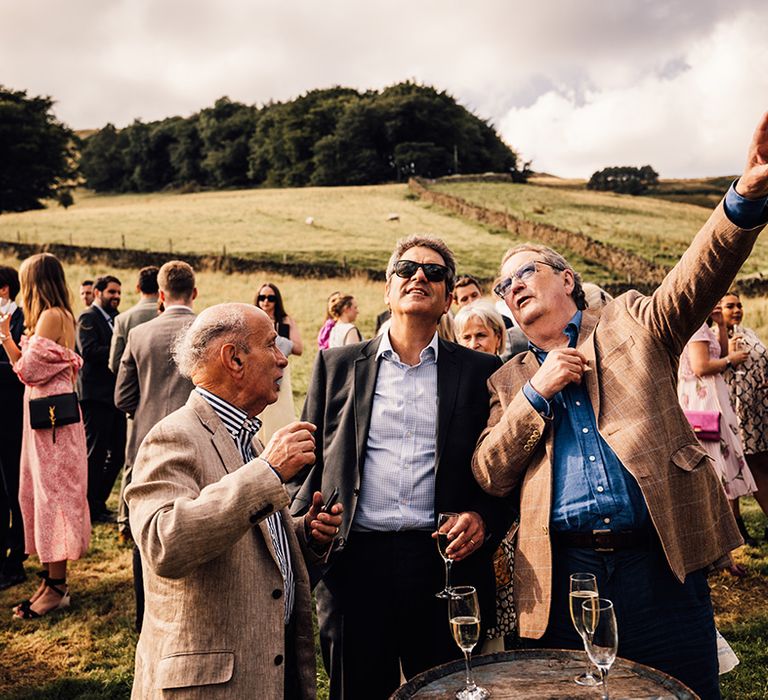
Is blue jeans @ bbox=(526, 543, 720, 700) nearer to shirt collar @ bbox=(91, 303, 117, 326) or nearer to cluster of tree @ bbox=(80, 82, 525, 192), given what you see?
shirt collar @ bbox=(91, 303, 117, 326)

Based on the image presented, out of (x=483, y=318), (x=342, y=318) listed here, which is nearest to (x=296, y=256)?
(x=342, y=318)

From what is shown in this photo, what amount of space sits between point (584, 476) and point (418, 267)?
4.00 ft

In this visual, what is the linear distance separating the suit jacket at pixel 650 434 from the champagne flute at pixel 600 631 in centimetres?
58

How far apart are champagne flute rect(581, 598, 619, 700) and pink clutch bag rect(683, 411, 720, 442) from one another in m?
4.64

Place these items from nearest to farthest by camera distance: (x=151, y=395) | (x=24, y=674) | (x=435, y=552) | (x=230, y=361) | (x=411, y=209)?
1. (x=230, y=361)
2. (x=435, y=552)
3. (x=24, y=674)
4. (x=151, y=395)
5. (x=411, y=209)

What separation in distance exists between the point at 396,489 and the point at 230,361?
1080 mm

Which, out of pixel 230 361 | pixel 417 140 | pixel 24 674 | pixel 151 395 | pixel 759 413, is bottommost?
pixel 24 674

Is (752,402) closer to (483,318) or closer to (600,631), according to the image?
(483,318)

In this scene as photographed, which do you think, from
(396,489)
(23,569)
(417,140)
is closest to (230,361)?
(396,489)

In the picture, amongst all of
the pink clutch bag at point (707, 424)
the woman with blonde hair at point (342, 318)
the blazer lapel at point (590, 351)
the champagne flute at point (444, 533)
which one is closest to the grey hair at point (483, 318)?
the blazer lapel at point (590, 351)

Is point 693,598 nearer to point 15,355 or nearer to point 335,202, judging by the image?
point 15,355

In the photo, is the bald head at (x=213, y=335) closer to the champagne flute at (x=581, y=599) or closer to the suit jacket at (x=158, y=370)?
the champagne flute at (x=581, y=599)

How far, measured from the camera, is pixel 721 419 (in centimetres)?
620

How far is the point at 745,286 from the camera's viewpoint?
1410cm
